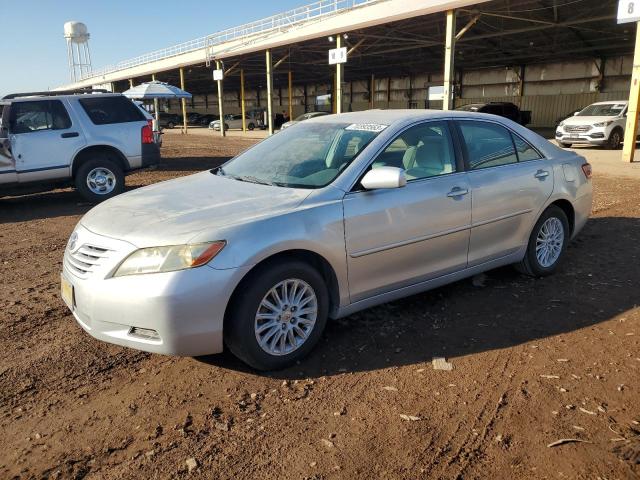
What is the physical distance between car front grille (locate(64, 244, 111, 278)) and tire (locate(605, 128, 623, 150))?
1933 centimetres

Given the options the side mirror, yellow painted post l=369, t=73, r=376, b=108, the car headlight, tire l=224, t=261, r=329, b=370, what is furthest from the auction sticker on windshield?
yellow painted post l=369, t=73, r=376, b=108

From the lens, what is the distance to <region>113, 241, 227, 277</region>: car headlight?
298 centimetres

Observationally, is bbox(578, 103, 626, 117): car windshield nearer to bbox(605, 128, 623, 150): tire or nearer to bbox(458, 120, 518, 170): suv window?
bbox(605, 128, 623, 150): tire

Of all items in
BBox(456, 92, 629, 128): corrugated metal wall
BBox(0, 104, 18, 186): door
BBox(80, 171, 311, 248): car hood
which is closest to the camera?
BBox(80, 171, 311, 248): car hood

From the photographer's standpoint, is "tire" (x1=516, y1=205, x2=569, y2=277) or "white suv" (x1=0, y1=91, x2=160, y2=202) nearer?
"tire" (x1=516, y1=205, x2=569, y2=277)

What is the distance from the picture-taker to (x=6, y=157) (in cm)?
840

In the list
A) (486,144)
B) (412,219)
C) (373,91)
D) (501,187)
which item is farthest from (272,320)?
(373,91)

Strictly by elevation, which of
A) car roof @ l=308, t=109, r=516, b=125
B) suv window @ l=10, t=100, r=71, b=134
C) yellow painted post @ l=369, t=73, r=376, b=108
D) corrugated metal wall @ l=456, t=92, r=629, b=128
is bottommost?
car roof @ l=308, t=109, r=516, b=125

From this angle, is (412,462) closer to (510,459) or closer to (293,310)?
(510,459)

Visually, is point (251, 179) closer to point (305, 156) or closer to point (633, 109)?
point (305, 156)

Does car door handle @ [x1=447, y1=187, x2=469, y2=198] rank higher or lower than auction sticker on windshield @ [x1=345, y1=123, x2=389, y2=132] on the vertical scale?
lower

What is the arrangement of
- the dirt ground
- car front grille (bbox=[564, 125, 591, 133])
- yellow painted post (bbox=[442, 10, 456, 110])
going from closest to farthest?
the dirt ground → car front grille (bbox=[564, 125, 591, 133]) → yellow painted post (bbox=[442, 10, 456, 110])

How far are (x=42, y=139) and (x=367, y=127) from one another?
22.1 ft

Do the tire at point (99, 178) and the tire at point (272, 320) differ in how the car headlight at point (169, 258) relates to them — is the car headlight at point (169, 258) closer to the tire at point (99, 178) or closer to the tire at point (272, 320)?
the tire at point (272, 320)
